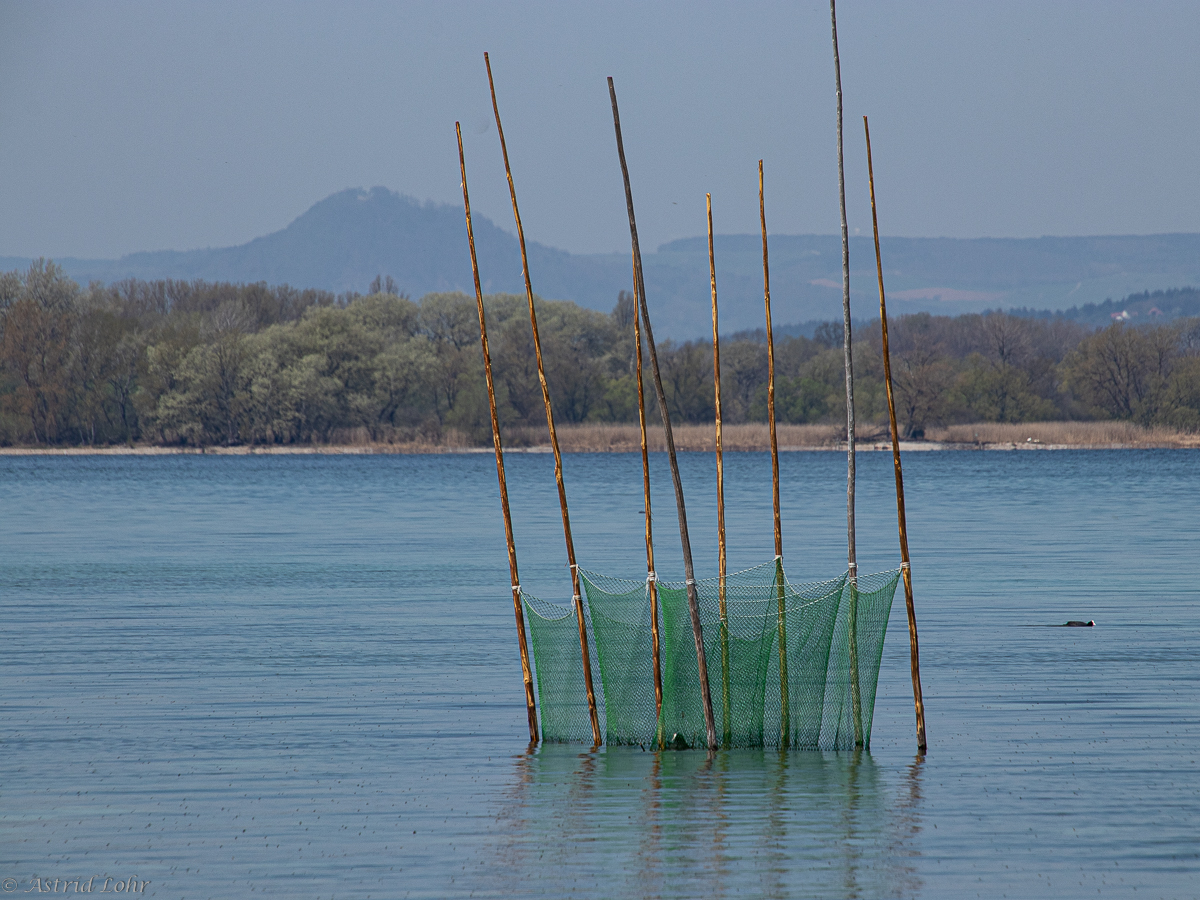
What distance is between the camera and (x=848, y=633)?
13672 mm

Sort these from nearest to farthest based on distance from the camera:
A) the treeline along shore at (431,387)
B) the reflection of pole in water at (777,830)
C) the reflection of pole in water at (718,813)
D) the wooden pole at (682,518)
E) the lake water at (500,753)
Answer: the reflection of pole in water at (777,830) → the reflection of pole in water at (718,813) → the lake water at (500,753) → the wooden pole at (682,518) → the treeline along shore at (431,387)

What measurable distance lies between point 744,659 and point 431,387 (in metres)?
87.3

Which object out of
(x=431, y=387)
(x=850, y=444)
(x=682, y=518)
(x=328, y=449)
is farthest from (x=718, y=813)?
(x=328, y=449)

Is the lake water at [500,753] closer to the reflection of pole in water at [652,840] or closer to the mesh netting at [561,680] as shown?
the reflection of pole in water at [652,840]

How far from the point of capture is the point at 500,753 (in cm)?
1466

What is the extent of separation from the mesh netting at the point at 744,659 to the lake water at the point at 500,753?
302 mm

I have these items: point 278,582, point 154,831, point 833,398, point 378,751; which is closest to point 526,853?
point 154,831

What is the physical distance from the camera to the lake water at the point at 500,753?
1073 centimetres

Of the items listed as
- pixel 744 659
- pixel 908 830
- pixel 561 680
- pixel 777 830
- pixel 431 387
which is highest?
pixel 431 387

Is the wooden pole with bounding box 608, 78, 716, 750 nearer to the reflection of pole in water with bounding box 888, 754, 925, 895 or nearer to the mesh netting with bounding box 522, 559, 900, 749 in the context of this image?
the mesh netting with bounding box 522, 559, 900, 749

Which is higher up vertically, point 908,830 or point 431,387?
point 431,387

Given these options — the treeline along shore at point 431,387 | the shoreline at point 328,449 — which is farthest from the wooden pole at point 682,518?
the shoreline at point 328,449

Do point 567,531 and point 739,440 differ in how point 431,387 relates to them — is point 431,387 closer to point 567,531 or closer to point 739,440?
point 739,440

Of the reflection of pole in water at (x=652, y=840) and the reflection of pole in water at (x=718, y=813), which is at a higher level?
the reflection of pole in water at (x=652, y=840)
